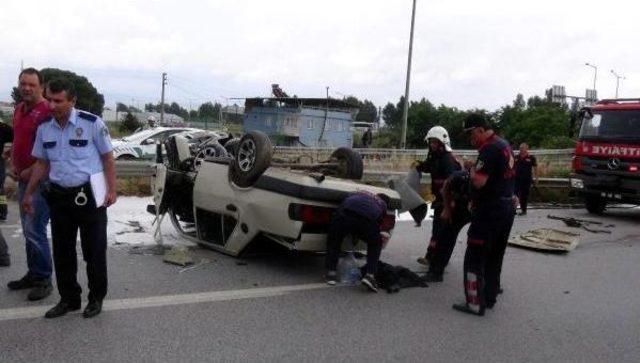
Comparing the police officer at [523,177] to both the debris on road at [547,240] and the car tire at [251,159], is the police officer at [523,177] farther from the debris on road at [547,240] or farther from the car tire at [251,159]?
the car tire at [251,159]

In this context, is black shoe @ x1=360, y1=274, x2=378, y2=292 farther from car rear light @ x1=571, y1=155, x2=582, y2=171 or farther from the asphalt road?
car rear light @ x1=571, y1=155, x2=582, y2=171

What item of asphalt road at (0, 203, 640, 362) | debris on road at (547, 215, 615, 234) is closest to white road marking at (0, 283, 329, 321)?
asphalt road at (0, 203, 640, 362)

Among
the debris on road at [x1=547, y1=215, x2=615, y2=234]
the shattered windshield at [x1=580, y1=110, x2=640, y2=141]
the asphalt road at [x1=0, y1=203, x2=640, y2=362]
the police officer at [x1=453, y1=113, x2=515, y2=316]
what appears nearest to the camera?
the asphalt road at [x1=0, y1=203, x2=640, y2=362]

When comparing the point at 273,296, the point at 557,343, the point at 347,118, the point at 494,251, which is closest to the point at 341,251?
the point at 273,296

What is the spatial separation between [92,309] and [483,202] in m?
3.22

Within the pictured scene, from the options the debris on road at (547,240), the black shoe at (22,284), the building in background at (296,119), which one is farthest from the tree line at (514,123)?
the black shoe at (22,284)

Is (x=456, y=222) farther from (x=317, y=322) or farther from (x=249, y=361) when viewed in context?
(x=249, y=361)

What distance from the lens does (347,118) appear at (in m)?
47.8

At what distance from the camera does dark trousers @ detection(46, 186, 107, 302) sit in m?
4.29

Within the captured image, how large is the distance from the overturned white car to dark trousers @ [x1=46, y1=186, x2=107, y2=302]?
183 cm

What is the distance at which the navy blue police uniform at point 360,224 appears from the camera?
5.59 metres

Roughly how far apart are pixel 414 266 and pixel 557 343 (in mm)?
2524

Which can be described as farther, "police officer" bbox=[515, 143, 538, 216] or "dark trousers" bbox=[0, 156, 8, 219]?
"police officer" bbox=[515, 143, 538, 216]

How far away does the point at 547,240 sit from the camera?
8.81 meters
